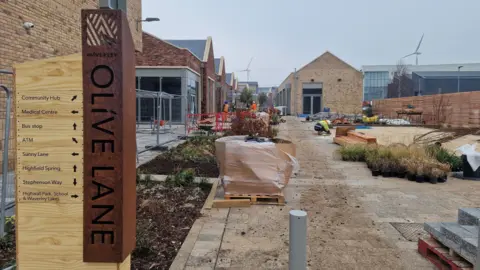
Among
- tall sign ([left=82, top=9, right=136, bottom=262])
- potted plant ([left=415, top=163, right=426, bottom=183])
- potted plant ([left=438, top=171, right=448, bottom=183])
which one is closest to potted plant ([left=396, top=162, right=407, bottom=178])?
potted plant ([left=415, top=163, right=426, bottom=183])

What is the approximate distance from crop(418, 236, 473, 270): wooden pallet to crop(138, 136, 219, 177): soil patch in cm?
507

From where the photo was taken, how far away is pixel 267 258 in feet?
12.7

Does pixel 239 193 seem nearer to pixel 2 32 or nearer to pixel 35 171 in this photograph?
pixel 35 171

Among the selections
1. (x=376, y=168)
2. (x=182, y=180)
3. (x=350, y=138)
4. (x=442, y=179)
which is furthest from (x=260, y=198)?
(x=350, y=138)

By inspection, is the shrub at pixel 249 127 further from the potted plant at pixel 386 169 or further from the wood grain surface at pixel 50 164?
the wood grain surface at pixel 50 164

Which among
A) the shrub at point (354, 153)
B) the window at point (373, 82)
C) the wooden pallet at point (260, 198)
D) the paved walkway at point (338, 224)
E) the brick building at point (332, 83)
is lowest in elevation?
the paved walkway at point (338, 224)

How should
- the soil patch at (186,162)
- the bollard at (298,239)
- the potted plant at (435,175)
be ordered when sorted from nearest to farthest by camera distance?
1. the bollard at (298,239)
2. the potted plant at (435,175)
3. the soil patch at (186,162)

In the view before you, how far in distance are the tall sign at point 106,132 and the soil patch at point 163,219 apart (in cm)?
154

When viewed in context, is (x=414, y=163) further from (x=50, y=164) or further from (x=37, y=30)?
(x=37, y=30)

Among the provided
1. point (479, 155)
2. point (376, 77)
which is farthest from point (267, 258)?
point (376, 77)

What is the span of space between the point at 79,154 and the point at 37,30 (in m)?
8.55

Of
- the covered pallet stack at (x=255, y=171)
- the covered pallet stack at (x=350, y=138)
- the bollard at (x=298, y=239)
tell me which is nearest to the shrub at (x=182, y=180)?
the covered pallet stack at (x=255, y=171)

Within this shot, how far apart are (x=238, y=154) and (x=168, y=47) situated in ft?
67.9

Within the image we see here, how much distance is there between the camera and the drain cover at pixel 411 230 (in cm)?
452
